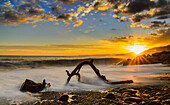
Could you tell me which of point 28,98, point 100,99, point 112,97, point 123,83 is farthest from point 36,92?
point 123,83

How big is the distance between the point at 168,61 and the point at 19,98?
2740cm

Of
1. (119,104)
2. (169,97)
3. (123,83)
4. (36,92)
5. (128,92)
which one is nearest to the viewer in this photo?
(119,104)

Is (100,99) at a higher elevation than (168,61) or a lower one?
lower

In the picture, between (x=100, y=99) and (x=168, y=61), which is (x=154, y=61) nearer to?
(x=168, y=61)

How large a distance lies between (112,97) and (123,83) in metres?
3.62

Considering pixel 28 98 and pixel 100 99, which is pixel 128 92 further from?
pixel 28 98

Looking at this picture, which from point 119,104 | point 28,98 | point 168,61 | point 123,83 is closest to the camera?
point 119,104

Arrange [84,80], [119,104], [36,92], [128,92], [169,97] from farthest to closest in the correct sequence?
→ [84,80]
[36,92]
[128,92]
[169,97]
[119,104]

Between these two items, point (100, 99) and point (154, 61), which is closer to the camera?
point (100, 99)

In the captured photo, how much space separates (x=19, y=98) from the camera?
6.03 m

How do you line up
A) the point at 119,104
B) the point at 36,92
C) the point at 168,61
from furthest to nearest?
the point at 168,61 → the point at 36,92 → the point at 119,104

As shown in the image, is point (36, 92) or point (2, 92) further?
point (36, 92)

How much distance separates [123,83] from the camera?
29.8 feet

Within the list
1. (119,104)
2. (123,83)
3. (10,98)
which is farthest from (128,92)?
(10,98)
